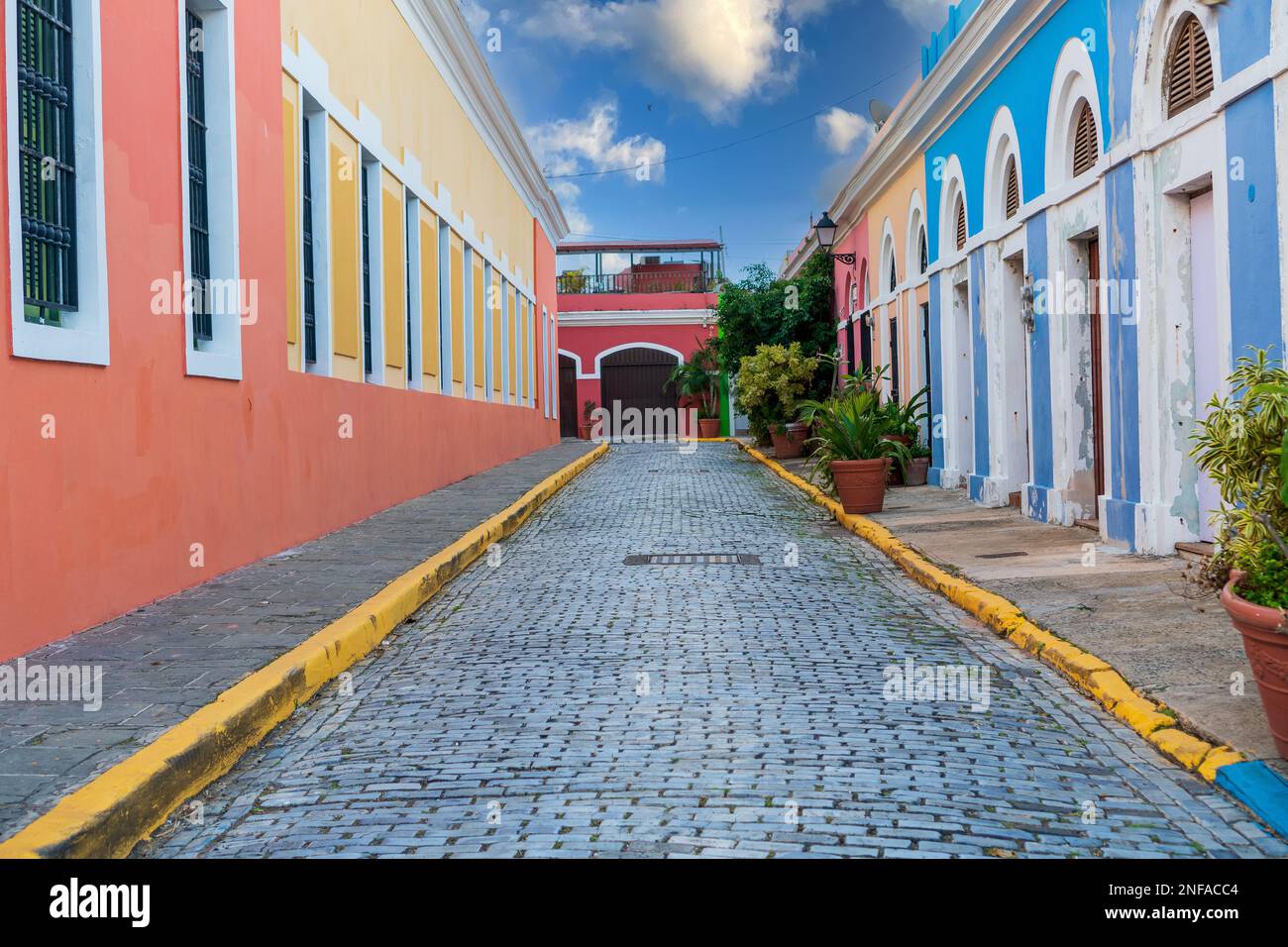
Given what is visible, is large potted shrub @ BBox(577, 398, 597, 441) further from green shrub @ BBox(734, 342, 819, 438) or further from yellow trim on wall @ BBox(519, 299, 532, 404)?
green shrub @ BBox(734, 342, 819, 438)

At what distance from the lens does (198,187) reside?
8266 mm

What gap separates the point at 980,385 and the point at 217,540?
879 cm

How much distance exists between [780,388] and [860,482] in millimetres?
9528

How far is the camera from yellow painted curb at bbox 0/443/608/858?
3.51 metres

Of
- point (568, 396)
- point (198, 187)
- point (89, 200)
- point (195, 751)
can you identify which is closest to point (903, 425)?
point (198, 187)

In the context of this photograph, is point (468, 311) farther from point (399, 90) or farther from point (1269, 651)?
point (1269, 651)

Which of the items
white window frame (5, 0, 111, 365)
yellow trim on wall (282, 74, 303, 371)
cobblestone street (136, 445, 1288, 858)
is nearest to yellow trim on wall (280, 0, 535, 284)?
yellow trim on wall (282, 74, 303, 371)

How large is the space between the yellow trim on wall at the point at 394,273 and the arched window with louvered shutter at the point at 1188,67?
7969 mm

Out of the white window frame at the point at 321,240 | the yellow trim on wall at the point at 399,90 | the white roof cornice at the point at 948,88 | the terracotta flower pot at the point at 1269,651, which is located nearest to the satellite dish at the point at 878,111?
the white roof cornice at the point at 948,88

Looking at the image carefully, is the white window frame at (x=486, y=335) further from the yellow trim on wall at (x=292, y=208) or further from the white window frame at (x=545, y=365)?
the yellow trim on wall at (x=292, y=208)

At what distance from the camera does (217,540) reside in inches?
316

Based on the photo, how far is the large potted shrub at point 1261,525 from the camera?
395 centimetres
